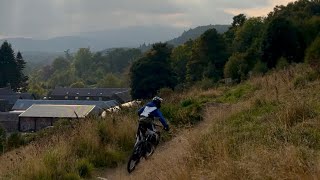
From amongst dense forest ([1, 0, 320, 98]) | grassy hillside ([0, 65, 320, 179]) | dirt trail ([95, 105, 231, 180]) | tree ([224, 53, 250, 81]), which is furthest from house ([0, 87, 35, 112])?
dirt trail ([95, 105, 231, 180])

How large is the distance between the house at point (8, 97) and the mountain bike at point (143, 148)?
66347 mm

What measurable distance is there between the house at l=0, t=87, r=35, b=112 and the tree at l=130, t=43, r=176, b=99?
100 feet

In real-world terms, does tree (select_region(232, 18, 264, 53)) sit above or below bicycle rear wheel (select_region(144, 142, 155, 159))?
above

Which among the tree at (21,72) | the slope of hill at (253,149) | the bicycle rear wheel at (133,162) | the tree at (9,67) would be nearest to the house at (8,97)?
the tree at (9,67)

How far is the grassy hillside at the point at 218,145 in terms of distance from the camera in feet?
14.9

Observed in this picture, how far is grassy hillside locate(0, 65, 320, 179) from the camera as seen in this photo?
179 inches

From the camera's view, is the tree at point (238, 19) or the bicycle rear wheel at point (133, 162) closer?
the bicycle rear wheel at point (133, 162)

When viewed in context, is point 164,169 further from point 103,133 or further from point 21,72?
point 21,72

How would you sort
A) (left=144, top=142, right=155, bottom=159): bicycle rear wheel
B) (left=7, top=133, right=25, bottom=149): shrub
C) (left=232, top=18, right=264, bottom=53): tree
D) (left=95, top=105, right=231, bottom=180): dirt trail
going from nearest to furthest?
(left=95, top=105, right=231, bottom=180): dirt trail
(left=144, top=142, right=155, bottom=159): bicycle rear wheel
(left=7, top=133, right=25, bottom=149): shrub
(left=232, top=18, right=264, bottom=53): tree

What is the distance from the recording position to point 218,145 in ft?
19.4

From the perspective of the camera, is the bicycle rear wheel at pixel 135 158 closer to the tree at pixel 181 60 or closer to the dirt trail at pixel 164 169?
the dirt trail at pixel 164 169

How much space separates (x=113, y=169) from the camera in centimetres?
871

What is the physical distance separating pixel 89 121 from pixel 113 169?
220 cm

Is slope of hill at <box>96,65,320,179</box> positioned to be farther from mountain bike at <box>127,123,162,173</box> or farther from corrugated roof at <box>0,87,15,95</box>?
corrugated roof at <box>0,87,15,95</box>
